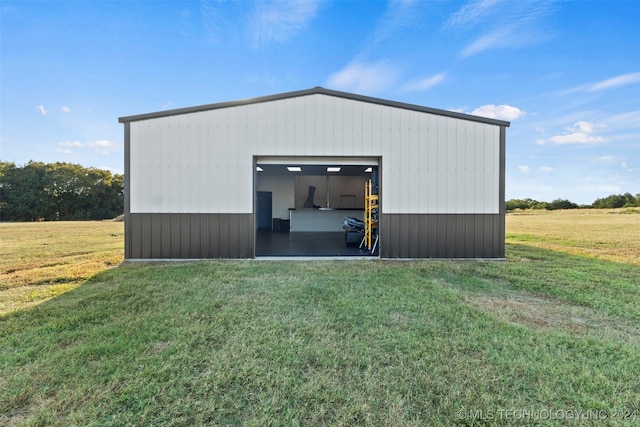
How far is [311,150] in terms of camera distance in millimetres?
6715

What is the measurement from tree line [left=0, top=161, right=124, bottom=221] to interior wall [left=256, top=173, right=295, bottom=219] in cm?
2522

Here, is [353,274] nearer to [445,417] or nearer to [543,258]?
[445,417]

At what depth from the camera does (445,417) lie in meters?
1.72

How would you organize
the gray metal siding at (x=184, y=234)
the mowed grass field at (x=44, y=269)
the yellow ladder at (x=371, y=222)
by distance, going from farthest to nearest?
the yellow ladder at (x=371, y=222) < the gray metal siding at (x=184, y=234) < the mowed grass field at (x=44, y=269)

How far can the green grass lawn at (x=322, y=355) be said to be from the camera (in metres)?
1.78

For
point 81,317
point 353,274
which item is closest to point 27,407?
point 81,317

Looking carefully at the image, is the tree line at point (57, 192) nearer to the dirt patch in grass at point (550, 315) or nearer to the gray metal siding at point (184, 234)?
the gray metal siding at point (184, 234)

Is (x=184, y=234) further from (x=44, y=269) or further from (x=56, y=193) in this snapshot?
(x=56, y=193)

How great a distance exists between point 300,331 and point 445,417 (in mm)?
1483

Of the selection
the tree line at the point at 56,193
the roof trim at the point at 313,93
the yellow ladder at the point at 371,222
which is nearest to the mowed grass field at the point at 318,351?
the yellow ladder at the point at 371,222

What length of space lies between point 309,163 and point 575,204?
53807 millimetres

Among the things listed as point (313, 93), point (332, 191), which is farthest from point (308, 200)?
point (313, 93)

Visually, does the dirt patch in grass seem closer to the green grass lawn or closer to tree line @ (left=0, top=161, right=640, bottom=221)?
the green grass lawn

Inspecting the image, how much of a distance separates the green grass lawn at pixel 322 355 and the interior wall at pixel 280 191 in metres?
9.76
